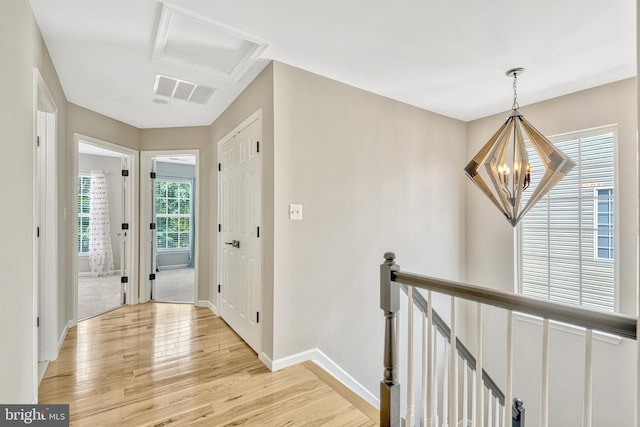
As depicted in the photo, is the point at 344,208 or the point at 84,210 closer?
the point at 344,208

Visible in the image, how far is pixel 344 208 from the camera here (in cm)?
283

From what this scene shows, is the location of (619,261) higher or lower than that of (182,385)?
higher

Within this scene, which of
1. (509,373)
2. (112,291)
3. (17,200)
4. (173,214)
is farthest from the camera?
(173,214)

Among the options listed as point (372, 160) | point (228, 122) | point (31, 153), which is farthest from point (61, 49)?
point (372, 160)

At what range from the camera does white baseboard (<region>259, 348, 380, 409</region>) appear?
7.98 ft

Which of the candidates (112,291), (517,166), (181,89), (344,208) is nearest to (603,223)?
(517,166)

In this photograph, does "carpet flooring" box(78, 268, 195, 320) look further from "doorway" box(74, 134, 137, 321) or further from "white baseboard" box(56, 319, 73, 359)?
"white baseboard" box(56, 319, 73, 359)

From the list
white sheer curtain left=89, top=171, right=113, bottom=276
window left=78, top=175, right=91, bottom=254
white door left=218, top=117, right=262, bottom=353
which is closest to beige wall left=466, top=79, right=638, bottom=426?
white door left=218, top=117, right=262, bottom=353

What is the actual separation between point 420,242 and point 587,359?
256cm

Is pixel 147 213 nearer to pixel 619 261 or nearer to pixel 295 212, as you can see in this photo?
pixel 295 212

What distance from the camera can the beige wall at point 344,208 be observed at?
2.49m

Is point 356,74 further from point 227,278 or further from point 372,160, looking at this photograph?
point 227,278

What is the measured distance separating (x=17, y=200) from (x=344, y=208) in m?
2.20

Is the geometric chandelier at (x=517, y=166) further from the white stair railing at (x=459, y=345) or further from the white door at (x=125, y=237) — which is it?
the white door at (x=125, y=237)
